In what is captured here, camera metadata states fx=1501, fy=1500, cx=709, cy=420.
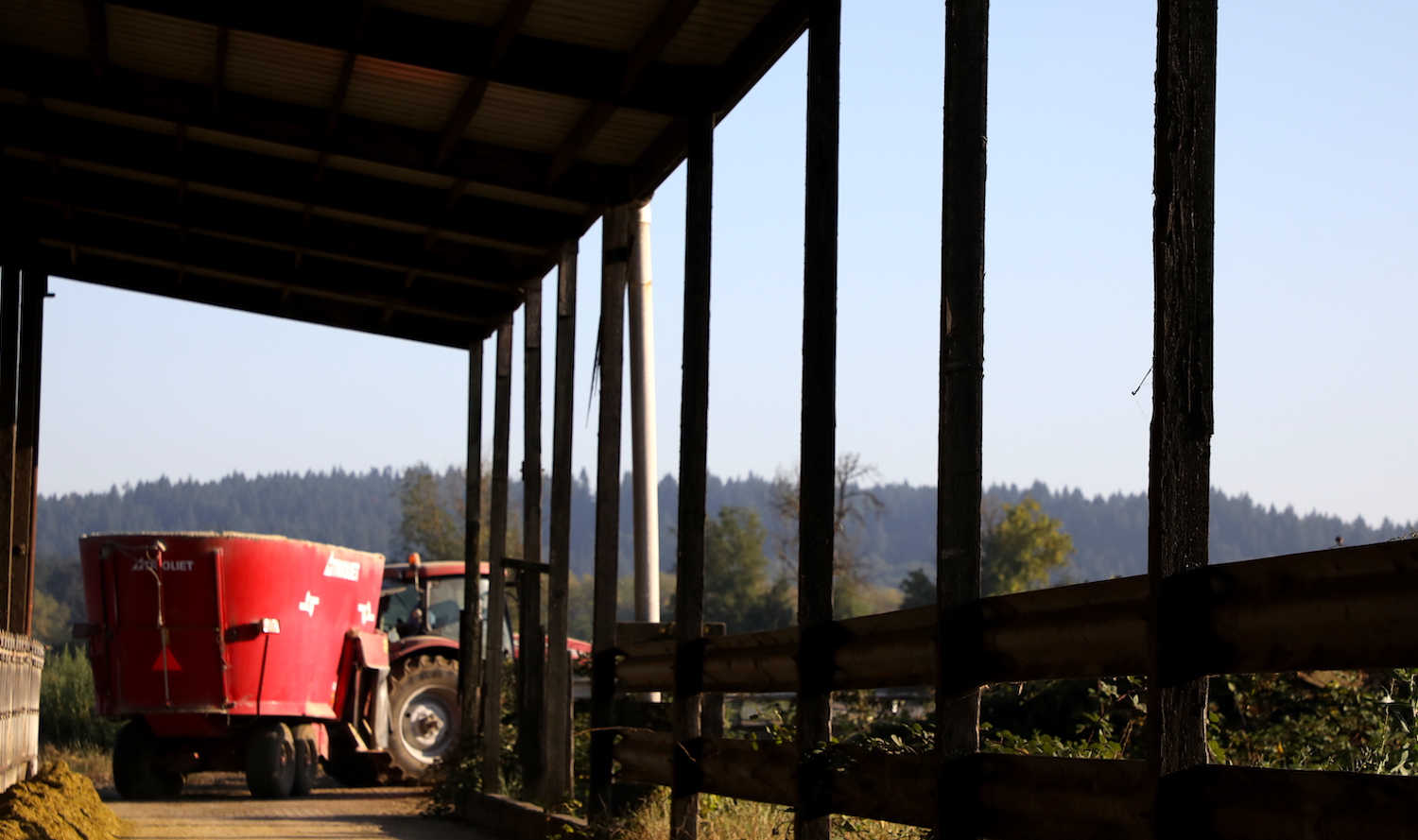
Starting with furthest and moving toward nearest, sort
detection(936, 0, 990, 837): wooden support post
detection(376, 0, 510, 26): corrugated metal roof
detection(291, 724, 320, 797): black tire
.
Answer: detection(291, 724, 320, 797): black tire
detection(376, 0, 510, 26): corrugated metal roof
detection(936, 0, 990, 837): wooden support post

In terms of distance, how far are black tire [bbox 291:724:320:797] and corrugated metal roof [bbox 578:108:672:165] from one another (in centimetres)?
719

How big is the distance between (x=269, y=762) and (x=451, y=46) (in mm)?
8181

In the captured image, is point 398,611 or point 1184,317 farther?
point 398,611

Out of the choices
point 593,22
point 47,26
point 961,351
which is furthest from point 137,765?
point 961,351

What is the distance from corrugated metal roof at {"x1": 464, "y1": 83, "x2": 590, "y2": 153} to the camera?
31.9 ft

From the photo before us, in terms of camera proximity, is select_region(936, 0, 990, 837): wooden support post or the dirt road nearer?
select_region(936, 0, 990, 837): wooden support post

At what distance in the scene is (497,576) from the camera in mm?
13672

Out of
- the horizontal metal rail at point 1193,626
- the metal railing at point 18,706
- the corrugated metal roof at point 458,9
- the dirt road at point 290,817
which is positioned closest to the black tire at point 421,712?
the dirt road at point 290,817

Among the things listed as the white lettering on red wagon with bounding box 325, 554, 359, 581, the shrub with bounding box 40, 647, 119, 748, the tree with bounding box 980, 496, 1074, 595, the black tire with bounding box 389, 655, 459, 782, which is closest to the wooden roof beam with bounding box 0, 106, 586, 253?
the white lettering on red wagon with bounding box 325, 554, 359, 581

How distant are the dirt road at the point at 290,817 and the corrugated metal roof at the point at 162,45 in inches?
210

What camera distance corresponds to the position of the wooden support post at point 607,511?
933 centimetres

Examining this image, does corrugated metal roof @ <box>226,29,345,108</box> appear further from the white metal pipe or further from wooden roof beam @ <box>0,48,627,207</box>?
the white metal pipe

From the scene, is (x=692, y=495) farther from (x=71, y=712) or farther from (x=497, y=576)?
(x=71, y=712)

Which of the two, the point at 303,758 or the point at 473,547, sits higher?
the point at 473,547
